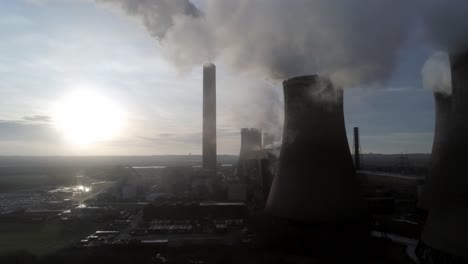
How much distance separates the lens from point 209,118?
3888 cm

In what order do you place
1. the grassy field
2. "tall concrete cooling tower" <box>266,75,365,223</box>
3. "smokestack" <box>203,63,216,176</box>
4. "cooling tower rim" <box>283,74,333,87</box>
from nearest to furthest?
"tall concrete cooling tower" <box>266,75,365,223</box> → "cooling tower rim" <box>283,74,333,87</box> → the grassy field → "smokestack" <box>203,63,216,176</box>

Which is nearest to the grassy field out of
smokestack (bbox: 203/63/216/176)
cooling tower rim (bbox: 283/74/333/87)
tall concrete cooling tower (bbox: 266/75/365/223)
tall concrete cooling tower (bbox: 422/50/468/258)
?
tall concrete cooling tower (bbox: 266/75/365/223)

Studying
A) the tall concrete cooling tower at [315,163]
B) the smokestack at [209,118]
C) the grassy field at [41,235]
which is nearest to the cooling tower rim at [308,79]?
the tall concrete cooling tower at [315,163]

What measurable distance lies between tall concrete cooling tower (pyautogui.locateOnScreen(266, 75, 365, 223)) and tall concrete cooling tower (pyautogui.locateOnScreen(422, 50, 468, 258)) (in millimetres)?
3231

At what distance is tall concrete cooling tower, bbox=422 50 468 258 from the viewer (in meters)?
8.68

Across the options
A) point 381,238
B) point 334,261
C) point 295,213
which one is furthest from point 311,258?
point 381,238

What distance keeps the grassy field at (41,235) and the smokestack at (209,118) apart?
64.6 feet

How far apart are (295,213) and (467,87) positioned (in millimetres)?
6347

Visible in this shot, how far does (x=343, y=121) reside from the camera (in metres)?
13.6

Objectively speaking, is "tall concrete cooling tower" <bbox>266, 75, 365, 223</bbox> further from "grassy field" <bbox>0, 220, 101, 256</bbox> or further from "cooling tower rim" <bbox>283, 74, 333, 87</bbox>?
"grassy field" <bbox>0, 220, 101, 256</bbox>

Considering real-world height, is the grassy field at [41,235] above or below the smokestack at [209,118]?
below

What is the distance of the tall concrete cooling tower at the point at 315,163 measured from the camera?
12.5 metres

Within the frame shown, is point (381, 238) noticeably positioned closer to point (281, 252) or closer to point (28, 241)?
point (281, 252)

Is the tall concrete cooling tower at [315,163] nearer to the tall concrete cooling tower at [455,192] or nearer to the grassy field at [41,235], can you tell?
the tall concrete cooling tower at [455,192]
